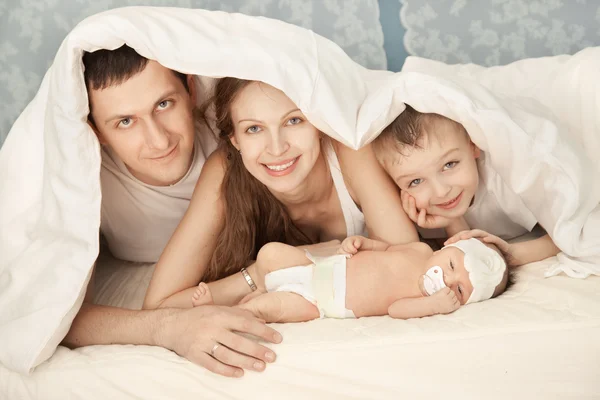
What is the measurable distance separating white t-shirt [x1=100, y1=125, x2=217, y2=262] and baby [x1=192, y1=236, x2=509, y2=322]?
41 cm

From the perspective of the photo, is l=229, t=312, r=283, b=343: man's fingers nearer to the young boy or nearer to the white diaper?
the white diaper

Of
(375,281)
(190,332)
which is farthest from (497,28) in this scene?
(190,332)

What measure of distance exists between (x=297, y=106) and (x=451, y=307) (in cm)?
55

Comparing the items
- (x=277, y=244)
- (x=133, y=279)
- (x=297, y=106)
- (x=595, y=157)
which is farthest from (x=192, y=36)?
(x=595, y=157)

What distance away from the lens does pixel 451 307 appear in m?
1.35

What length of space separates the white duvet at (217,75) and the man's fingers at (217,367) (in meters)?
0.02

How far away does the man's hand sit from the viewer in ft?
4.21

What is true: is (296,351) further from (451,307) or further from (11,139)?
(11,139)

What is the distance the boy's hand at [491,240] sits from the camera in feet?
4.86

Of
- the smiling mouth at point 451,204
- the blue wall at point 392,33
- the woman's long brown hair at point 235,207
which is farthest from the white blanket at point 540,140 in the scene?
the blue wall at point 392,33

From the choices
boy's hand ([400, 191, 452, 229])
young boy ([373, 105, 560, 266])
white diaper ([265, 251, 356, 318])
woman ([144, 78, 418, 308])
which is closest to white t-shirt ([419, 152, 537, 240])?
young boy ([373, 105, 560, 266])

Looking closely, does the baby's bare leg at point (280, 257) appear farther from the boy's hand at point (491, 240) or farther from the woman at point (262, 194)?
the boy's hand at point (491, 240)

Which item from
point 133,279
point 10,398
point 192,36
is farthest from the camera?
point 133,279

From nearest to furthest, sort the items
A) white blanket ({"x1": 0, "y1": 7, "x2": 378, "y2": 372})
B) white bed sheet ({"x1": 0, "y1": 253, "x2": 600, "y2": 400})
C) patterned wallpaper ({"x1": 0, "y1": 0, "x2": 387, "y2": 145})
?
white bed sheet ({"x1": 0, "y1": 253, "x2": 600, "y2": 400}), white blanket ({"x1": 0, "y1": 7, "x2": 378, "y2": 372}), patterned wallpaper ({"x1": 0, "y1": 0, "x2": 387, "y2": 145})
